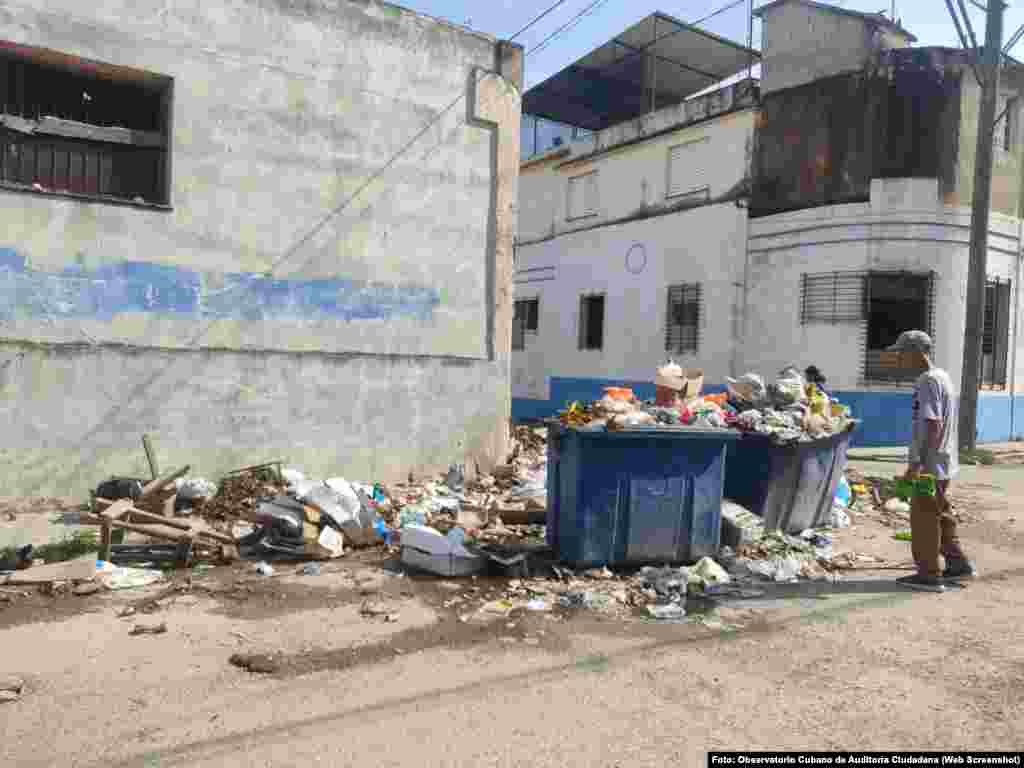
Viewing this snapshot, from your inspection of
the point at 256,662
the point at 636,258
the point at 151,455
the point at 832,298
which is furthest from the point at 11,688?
the point at 636,258

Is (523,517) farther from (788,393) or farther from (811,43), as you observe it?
(811,43)

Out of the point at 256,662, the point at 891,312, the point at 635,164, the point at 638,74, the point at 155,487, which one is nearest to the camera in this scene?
the point at 256,662

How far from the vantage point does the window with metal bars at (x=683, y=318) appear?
1697cm

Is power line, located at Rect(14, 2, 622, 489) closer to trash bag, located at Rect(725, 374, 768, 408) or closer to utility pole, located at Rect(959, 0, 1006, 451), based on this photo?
trash bag, located at Rect(725, 374, 768, 408)

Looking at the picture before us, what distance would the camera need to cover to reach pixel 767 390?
7305 millimetres

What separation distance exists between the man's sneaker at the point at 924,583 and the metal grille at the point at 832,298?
9720 millimetres

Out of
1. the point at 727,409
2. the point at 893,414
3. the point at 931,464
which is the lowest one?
the point at 893,414

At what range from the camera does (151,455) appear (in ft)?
23.1

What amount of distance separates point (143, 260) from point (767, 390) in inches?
231

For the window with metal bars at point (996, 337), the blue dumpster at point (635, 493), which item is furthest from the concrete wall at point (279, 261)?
Result: the window with metal bars at point (996, 337)

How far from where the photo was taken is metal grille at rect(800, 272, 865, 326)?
558 inches

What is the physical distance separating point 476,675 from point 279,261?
5.36 metres

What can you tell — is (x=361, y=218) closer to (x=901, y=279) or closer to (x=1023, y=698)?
(x=1023, y=698)
